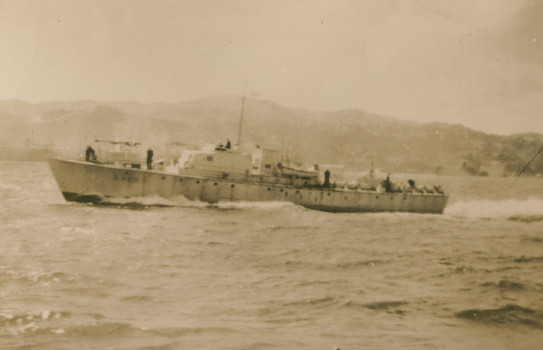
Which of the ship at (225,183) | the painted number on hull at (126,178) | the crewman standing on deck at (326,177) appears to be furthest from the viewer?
the crewman standing on deck at (326,177)

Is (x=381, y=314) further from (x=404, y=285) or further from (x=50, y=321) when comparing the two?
(x=50, y=321)

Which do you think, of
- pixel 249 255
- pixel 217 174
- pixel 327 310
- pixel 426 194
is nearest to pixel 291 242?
pixel 249 255

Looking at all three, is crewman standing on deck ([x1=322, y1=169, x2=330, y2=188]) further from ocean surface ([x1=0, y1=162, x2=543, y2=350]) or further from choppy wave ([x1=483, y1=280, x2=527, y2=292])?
choppy wave ([x1=483, y1=280, x2=527, y2=292])

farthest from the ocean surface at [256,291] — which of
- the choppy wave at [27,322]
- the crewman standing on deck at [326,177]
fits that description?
the crewman standing on deck at [326,177]

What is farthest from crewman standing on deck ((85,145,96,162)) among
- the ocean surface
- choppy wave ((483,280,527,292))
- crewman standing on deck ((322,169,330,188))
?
choppy wave ((483,280,527,292))

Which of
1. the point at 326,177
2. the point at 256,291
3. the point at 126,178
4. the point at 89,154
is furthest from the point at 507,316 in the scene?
the point at 89,154

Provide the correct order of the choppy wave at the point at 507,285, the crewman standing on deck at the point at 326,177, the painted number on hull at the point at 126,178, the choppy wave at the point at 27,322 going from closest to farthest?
the choppy wave at the point at 27,322, the choppy wave at the point at 507,285, the painted number on hull at the point at 126,178, the crewman standing on deck at the point at 326,177

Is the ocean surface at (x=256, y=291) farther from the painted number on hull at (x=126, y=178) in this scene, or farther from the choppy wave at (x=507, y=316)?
the painted number on hull at (x=126, y=178)
